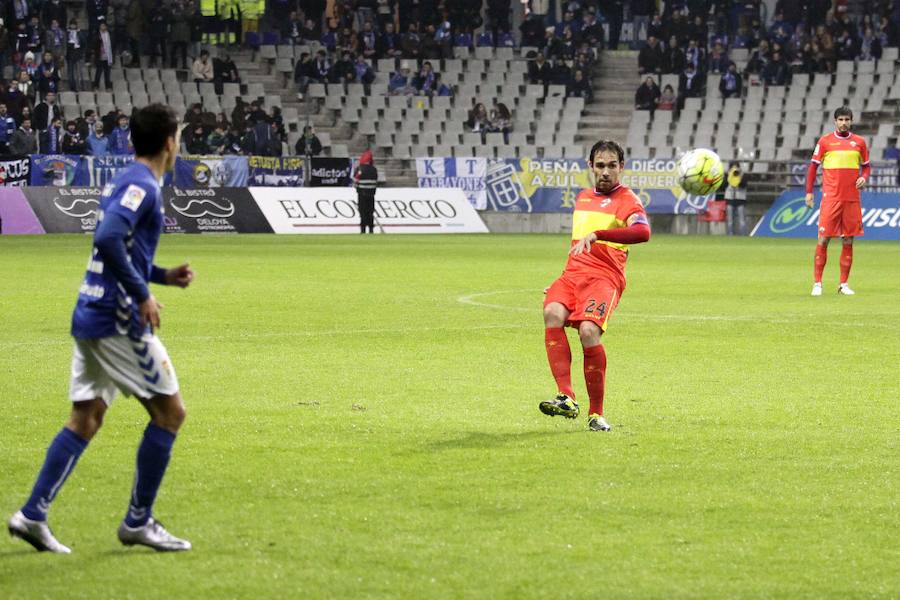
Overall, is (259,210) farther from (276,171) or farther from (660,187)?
(660,187)

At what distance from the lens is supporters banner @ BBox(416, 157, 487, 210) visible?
39719 mm

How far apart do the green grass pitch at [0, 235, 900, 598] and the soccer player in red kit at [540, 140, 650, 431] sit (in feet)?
0.99

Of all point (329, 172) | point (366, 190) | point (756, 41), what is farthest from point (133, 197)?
point (756, 41)

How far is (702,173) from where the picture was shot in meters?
15.4

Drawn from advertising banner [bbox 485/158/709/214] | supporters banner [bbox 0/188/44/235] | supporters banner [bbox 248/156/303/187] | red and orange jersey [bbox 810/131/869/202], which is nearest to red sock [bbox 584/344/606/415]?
red and orange jersey [bbox 810/131/869/202]

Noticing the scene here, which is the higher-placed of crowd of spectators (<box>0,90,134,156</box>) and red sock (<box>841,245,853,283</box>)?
red sock (<box>841,245,853,283</box>)

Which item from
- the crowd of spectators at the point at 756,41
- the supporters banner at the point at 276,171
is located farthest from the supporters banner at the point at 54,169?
the crowd of spectators at the point at 756,41

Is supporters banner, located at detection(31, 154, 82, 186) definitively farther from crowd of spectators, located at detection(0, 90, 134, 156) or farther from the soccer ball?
the soccer ball

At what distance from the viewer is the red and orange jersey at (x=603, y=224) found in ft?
29.5

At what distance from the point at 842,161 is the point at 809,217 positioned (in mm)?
19093

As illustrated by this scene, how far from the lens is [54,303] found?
17.0 m

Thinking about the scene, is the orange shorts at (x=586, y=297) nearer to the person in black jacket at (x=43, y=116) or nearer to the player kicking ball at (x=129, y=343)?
the player kicking ball at (x=129, y=343)

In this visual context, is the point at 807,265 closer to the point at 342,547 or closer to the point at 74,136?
the point at 74,136

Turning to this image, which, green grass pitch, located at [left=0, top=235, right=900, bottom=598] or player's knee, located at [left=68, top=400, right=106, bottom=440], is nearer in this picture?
green grass pitch, located at [left=0, top=235, right=900, bottom=598]
